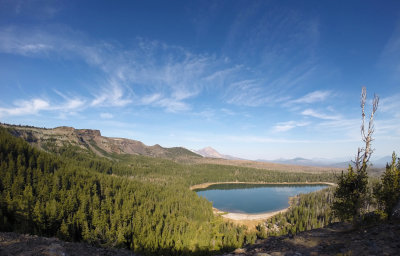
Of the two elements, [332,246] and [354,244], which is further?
[332,246]

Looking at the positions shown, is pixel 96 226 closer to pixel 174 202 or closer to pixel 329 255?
pixel 174 202

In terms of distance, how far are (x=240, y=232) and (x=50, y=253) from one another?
76007 mm

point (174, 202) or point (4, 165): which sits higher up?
point (4, 165)

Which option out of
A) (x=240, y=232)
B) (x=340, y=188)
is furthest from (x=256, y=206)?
(x=340, y=188)

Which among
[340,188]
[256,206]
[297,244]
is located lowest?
[256,206]

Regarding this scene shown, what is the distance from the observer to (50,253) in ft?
62.5

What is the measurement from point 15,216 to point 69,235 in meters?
23.7

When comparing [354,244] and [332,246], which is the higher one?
[354,244]

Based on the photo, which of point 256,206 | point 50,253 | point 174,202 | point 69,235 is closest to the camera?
point 50,253

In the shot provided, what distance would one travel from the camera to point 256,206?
478 feet

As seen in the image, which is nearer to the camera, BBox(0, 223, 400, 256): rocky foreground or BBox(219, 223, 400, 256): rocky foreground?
BBox(219, 223, 400, 256): rocky foreground

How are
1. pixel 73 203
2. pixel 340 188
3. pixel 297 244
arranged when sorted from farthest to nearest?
pixel 73 203, pixel 340 188, pixel 297 244

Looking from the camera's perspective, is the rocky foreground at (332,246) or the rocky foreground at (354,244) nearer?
the rocky foreground at (354,244)

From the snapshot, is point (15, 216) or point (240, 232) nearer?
point (15, 216)
